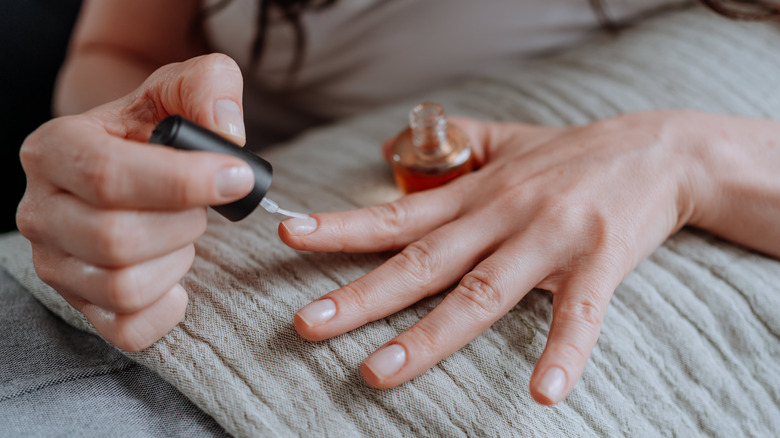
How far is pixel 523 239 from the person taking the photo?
0.56m

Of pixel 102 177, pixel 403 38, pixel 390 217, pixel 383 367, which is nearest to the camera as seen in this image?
pixel 102 177

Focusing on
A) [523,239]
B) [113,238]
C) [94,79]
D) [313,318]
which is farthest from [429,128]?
[94,79]

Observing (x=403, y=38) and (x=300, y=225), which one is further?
(x=403, y=38)

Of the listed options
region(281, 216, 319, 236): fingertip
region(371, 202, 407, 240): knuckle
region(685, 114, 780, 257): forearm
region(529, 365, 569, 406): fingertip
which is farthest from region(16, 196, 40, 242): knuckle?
region(685, 114, 780, 257): forearm

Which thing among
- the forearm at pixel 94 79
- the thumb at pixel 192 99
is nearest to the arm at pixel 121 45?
the forearm at pixel 94 79

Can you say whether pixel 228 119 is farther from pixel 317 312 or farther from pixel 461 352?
pixel 461 352

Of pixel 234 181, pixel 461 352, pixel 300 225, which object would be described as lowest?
pixel 461 352

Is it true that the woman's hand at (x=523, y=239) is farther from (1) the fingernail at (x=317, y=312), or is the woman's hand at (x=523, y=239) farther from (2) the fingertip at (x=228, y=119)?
(2) the fingertip at (x=228, y=119)

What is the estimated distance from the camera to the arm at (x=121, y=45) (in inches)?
38.3

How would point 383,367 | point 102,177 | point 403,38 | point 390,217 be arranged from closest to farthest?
1. point 102,177
2. point 383,367
3. point 390,217
4. point 403,38

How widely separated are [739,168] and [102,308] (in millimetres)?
698

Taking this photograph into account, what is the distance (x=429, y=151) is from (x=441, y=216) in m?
0.09

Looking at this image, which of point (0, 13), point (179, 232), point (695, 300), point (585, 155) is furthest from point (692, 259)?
point (0, 13)

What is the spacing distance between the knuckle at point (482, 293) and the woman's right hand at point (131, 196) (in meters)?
0.24
